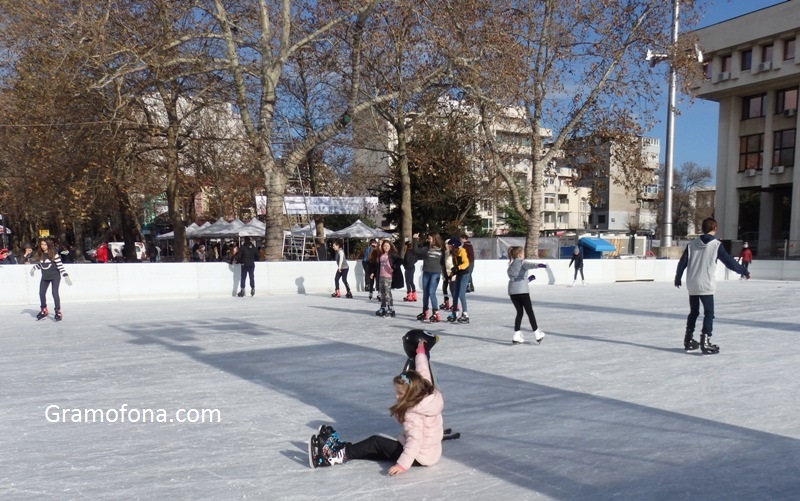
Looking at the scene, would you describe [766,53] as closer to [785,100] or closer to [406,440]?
[785,100]

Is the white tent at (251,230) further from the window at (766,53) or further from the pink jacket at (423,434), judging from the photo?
the window at (766,53)

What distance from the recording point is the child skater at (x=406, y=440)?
3664 millimetres

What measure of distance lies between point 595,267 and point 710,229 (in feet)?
46.6

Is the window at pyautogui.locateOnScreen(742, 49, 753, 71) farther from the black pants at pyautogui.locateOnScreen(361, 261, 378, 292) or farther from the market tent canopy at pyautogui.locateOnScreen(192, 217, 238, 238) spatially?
the black pants at pyautogui.locateOnScreen(361, 261, 378, 292)

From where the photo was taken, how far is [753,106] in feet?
132

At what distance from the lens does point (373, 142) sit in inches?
1055

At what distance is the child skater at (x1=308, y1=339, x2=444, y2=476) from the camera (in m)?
3.66

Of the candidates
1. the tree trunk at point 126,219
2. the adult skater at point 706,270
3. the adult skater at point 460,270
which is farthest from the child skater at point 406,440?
the tree trunk at point 126,219

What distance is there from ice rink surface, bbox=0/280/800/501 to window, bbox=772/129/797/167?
113 ft

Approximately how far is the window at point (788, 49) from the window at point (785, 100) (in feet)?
8.03

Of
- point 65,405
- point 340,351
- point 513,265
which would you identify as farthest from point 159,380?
point 513,265

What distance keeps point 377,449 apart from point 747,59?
1745 inches

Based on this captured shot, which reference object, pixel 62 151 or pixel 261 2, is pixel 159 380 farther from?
pixel 62 151

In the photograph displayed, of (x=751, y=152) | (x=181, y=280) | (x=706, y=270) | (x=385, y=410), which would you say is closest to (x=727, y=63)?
(x=751, y=152)
